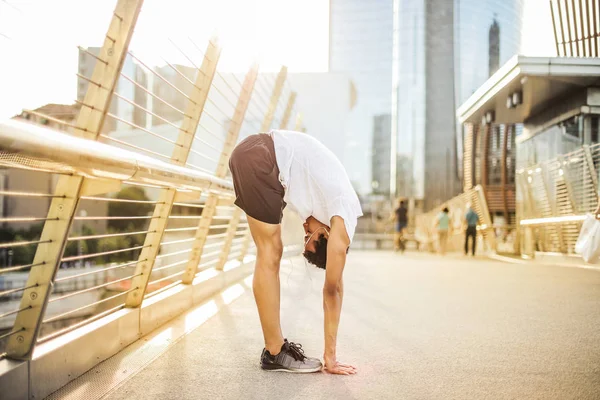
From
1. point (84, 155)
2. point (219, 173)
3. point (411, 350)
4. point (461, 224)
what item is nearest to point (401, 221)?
point (461, 224)

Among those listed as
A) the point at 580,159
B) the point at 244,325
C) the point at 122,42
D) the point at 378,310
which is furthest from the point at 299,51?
the point at 580,159

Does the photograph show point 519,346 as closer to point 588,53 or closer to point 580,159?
point 580,159

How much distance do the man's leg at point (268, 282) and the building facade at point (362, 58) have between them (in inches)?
2904

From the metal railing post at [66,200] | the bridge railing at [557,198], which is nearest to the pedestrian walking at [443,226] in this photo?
the bridge railing at [557,198]

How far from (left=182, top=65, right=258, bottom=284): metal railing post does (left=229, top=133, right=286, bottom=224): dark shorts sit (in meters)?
1.79

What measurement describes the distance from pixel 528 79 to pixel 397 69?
6635cm

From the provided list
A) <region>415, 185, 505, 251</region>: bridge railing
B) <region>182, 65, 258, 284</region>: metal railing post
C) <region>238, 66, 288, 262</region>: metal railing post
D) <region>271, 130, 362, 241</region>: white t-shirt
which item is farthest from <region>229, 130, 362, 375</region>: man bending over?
<region>415, 185, 505, 251</region>: bridge railing

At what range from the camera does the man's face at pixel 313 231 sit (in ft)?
9.43

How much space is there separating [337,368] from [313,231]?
0.67 m

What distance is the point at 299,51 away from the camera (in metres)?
6.59

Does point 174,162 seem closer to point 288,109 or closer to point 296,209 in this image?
point 296,209

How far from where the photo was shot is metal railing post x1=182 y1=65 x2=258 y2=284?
4.74 metres

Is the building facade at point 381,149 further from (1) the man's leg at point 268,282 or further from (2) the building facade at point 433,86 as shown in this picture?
(1) the man's leg at point 268,282

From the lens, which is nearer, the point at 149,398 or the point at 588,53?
the point at 149,398
